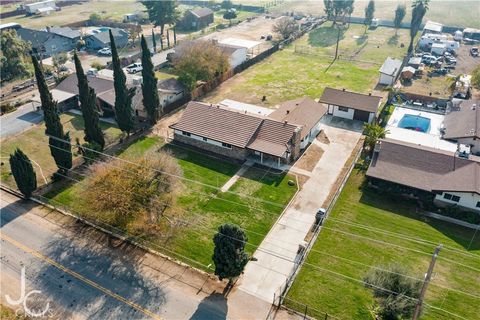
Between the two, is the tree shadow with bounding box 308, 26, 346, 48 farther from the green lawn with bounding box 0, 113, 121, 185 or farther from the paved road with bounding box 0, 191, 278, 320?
the paved road with bounding box 0, 191, 278, 320

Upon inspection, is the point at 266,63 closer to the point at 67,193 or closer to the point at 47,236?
the point at 67,193

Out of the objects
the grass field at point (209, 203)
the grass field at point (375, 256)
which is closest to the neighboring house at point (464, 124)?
the grass field at point (375, 256)

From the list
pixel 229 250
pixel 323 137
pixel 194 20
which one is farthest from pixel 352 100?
pixel 194 20

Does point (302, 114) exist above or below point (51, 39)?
below

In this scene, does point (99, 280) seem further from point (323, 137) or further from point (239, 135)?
point (323, 137)

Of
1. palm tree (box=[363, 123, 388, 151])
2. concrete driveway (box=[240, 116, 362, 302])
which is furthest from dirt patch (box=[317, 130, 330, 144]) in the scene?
palm tree (box=[363, 123, 388, 151])

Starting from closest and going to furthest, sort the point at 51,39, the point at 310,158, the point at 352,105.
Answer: the point at 310,158, the point at 352,105, the point at 51,39

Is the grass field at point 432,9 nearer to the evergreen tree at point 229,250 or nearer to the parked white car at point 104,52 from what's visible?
the parked white car at point 104,52
